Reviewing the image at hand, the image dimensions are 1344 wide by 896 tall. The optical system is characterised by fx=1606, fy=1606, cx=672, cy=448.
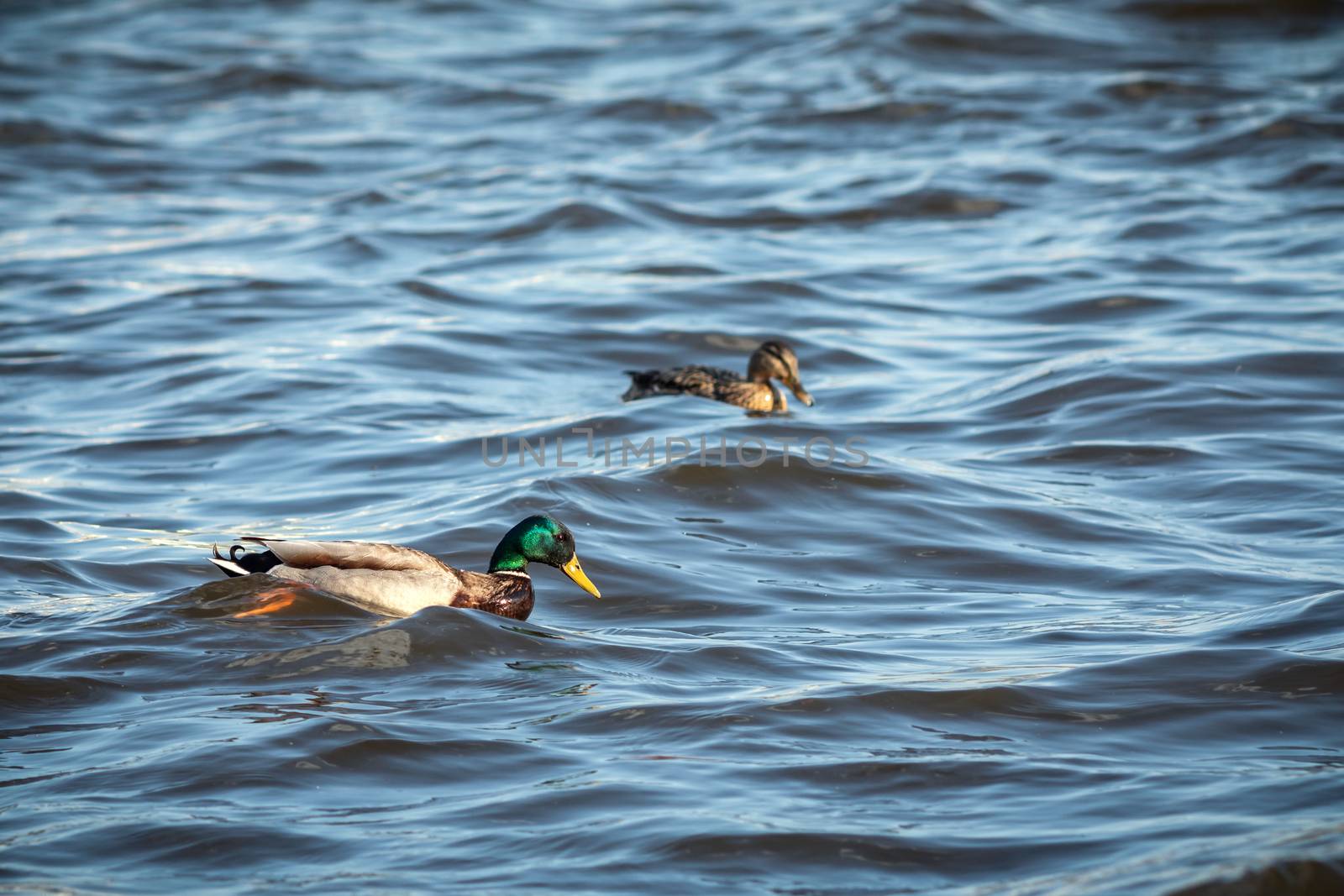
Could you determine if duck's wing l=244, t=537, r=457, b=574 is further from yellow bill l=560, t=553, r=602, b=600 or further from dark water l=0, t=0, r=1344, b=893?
yellow bill l=560, t=553, r=602, b=600

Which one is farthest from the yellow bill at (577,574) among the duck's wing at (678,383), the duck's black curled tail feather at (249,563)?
the duck's wing at (678,383)

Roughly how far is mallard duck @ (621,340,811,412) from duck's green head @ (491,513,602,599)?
4.17m

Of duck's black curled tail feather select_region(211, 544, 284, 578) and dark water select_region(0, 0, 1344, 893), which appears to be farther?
duck's black curled tail feather select_region(211, 544, 284, 578)

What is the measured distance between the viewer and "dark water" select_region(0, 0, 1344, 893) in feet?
16.8

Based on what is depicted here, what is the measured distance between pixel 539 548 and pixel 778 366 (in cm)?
450

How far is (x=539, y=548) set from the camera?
286 inches

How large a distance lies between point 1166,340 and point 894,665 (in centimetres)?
662

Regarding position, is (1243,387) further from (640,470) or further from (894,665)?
(894,665)

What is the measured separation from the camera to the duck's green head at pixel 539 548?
724cm

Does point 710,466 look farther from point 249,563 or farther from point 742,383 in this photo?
point 249,563

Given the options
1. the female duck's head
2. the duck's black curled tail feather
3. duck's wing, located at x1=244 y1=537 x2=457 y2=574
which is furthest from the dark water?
the female duck's head

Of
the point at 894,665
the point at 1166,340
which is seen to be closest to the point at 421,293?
the point at 1166,340

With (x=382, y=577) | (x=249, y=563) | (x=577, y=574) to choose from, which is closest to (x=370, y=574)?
(x=382, y=577)

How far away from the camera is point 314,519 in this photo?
8.66 m
